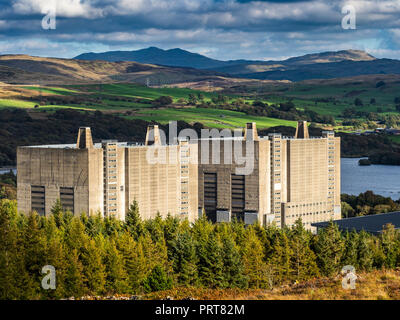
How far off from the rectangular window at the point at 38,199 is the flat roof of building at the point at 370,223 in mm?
58348

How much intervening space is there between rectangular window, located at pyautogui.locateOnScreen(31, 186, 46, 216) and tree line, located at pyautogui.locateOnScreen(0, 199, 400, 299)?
52747mm

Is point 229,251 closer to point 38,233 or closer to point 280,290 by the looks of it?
point 38,233

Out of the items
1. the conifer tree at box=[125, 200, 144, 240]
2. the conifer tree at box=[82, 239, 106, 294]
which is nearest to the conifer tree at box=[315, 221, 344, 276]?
the conifer tree at box=[125, 200, 144, 240]

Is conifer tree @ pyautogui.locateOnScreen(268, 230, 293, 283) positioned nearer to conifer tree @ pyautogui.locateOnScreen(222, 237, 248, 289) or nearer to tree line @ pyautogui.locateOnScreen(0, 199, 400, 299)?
tree line @ pyautogui.locateOnScreen(0, 199, 400, 299)

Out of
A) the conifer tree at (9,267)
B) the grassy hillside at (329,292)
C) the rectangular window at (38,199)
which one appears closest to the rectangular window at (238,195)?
the rectangular window at (38,199)

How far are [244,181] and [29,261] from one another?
385ft

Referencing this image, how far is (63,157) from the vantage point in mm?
164000

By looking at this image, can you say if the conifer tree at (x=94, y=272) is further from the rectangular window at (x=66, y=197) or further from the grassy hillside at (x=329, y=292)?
the rectangular window at (x=66, y=197)

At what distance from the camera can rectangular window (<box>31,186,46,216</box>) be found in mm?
165625

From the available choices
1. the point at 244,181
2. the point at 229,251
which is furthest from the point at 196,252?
the point at 244,181

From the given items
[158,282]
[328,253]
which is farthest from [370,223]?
[158,282]

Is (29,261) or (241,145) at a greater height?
(241,145)

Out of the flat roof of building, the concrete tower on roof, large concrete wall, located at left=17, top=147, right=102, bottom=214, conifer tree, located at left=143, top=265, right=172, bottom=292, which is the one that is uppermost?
the concrete tower on roof

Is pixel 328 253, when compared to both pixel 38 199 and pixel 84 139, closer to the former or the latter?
pixel 84 139
